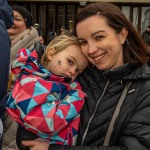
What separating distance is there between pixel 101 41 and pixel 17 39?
1.62m

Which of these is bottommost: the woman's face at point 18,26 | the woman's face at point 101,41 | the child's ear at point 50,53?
the woman's face at point 18,26

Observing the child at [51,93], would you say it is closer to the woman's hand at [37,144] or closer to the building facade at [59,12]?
the woman's hand at [37,144]

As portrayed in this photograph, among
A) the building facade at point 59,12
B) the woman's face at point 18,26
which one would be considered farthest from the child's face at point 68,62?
the building facade at point 59,12

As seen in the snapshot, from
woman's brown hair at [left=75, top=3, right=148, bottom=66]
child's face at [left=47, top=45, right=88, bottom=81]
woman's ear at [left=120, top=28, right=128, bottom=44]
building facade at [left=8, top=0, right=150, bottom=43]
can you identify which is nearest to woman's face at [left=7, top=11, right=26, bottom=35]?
child's face at [left=47, top=45, right=88, bottom=81]

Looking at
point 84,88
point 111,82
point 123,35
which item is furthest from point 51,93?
point 123,35

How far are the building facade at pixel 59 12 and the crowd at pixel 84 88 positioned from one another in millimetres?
12271

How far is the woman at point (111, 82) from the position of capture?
1.65 m

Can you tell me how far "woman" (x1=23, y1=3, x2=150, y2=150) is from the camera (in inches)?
65.1

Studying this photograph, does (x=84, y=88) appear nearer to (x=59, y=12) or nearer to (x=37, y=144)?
(x=37, y=144)

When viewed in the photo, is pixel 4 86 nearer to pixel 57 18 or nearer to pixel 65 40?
pixel 65 40

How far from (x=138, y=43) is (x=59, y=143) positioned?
82 cm

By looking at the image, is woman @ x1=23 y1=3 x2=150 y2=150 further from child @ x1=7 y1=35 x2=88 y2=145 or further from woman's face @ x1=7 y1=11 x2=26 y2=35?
woman's face @ x1=7 y1=11 x2=26 y2=35

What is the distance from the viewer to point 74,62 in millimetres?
1989

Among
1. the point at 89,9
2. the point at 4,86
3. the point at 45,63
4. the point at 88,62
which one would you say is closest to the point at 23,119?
the point at 4,86
